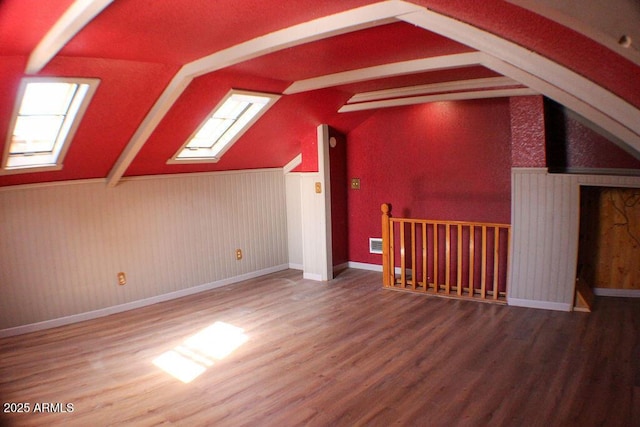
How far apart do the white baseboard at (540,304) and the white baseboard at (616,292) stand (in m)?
0.78

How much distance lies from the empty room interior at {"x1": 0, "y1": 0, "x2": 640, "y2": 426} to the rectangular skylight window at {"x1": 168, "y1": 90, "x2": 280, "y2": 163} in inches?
1.2

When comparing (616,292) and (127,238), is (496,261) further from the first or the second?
(127,238)

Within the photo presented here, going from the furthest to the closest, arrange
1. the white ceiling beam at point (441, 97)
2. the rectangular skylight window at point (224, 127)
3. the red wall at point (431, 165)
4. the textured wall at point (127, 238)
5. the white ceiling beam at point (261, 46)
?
the red wall at point (431, 165) → the rectangular skylight window at point (224, 127) → the white ceiling beam at point (441, 97) → the textured wall at point (127, 238) → the white ceiling beam at point (261, 46)

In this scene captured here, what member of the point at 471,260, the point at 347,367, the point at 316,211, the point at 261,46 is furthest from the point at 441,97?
the point at 347,367

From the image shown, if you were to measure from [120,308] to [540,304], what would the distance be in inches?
179

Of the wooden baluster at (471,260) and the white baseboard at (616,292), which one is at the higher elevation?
the wooden baluster at (471,260)

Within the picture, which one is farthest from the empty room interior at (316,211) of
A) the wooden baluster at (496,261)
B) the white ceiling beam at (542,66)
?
the wooden baluster at (496,261)

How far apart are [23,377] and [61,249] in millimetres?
1394

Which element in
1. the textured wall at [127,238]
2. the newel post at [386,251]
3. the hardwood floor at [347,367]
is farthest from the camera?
the newel post at [386,251]

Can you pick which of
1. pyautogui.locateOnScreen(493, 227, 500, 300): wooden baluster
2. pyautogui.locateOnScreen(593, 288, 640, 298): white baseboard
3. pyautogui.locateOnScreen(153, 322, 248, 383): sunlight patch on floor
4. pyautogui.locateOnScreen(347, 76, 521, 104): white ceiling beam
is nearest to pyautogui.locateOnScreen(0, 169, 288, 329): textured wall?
pyautogui.locateOnScreen(153, 322, 248, 383): sunlight patch on floor

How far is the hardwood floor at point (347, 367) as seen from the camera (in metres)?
2.70

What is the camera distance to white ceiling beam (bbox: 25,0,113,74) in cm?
199

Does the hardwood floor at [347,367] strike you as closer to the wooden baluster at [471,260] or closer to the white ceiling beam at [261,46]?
the wooden baluster at [471,260]

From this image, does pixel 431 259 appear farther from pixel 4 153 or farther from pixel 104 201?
pixel 4 153
